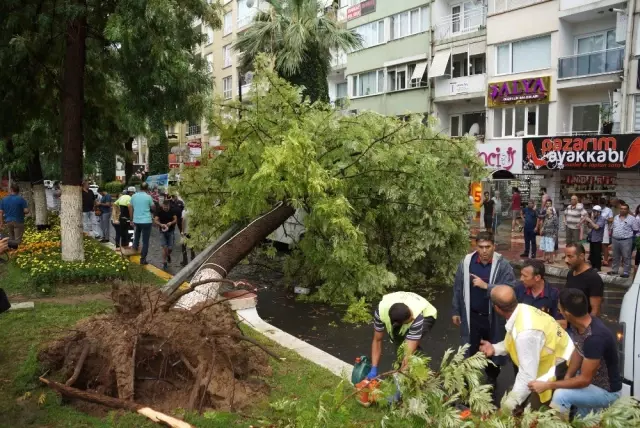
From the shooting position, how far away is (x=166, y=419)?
4.24 metres

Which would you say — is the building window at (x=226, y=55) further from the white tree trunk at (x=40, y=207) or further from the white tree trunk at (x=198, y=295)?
the white tree trunk at (x=198, y=295)

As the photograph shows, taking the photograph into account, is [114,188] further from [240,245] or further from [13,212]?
[240,245]

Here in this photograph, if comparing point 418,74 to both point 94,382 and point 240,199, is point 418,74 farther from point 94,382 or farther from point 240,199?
point 94,382

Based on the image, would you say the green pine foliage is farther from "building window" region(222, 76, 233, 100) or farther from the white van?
"building window" region(222, 76, 233, 100)

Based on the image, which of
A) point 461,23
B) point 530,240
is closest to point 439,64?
point 461,23

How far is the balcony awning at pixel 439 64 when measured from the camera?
26.9 metres

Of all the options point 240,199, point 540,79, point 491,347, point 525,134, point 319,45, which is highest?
point 319,45

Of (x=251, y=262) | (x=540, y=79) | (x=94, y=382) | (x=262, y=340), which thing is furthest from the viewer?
(x=540, y=79)

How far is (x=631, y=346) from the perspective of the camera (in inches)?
173

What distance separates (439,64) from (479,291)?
Result: 916 inches

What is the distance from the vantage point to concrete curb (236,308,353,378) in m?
5.98

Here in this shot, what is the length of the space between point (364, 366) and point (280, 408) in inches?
33.0

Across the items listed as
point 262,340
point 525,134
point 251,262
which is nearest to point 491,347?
point 262,340

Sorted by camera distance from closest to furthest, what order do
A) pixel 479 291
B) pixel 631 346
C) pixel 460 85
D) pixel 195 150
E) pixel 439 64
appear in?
pixel 631 346
pixel 479 291
pixel 195 150
pixel 460 85
pixel 439 64
